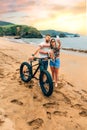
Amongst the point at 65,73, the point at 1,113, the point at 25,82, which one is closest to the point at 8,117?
the point at 1,113

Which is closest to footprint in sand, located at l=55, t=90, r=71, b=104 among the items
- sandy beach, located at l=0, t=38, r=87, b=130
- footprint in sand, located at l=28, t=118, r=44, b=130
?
sandy beach, located at l=0, t=38, r=87, b=130

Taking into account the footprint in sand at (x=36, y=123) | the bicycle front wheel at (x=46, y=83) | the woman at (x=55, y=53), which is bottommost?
the footprint in sand at (x=36, y=123)

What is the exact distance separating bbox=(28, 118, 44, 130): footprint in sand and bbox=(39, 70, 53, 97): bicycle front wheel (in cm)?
144

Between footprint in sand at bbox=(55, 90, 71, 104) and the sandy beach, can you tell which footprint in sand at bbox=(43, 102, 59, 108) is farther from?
footprint in sand at bbox=(55, 90, 71, 104)

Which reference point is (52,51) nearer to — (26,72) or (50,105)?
(26,72)

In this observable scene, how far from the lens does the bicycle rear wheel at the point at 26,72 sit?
906cm

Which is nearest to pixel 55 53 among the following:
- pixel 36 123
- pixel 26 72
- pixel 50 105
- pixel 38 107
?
pixel 26 72

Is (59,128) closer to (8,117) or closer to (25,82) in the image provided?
(8,117)

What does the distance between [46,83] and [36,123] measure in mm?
1961

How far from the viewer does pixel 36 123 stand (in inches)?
250

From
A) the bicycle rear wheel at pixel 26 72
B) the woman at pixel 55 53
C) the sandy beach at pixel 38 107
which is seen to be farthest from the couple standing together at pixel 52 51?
the sandy beach at pixel 38 107

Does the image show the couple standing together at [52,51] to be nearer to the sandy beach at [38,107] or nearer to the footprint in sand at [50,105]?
the sandy beach at [38,107]

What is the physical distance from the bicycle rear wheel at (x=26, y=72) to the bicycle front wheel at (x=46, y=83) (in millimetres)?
898

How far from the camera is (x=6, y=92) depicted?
8.24 m
